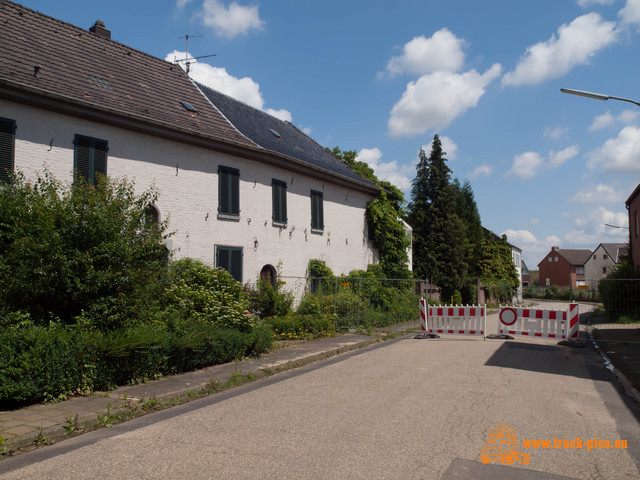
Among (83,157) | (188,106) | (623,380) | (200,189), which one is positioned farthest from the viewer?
(188,106)

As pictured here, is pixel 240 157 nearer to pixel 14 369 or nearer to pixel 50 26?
pixel 50 26

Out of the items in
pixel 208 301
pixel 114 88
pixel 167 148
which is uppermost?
pixel 114 88

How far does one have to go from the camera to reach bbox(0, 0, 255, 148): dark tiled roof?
468 inches

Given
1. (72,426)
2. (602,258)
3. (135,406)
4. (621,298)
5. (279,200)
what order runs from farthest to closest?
(602,258), (621,298), (279,200), (135,406), (72,426)

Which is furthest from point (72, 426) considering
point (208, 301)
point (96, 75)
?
point (96, 75)

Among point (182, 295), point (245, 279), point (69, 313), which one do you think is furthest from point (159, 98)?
point (69, 313)

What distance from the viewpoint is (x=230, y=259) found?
1530 centimetres

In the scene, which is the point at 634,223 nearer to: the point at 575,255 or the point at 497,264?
the point at 497,264

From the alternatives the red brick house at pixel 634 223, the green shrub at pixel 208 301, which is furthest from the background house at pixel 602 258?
the green shrub at pixel 208 301

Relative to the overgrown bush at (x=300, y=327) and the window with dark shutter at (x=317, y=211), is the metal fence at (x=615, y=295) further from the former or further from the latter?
the window with dark shutter at (x=317, y=211)

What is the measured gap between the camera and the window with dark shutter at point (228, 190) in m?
15.4

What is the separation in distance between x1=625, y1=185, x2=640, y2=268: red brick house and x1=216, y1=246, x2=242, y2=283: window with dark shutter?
64.0ft

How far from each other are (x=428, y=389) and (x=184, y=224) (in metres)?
9.05

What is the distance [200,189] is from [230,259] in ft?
7.60
